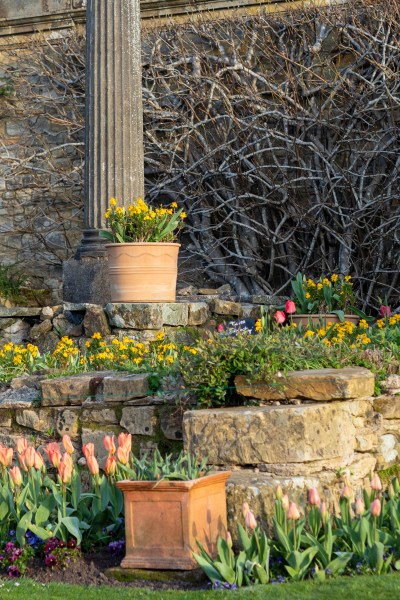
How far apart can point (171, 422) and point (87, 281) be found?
3.83m

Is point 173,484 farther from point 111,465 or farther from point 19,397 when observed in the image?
point 19,397

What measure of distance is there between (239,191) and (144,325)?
408 cm

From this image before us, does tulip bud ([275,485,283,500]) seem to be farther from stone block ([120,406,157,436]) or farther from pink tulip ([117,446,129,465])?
stone block ([120,406,157,436])

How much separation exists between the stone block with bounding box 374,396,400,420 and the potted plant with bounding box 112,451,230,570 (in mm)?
1062

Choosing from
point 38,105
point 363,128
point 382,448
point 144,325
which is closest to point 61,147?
point 38,105

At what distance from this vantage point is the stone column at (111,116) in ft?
28.1

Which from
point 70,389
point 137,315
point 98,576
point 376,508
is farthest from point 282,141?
point 376,508

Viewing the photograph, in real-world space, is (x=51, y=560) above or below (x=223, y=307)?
below

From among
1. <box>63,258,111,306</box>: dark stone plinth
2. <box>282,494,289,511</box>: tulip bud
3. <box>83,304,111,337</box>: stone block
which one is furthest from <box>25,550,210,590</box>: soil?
<box>63,258,111,306</box>: dark stone plinth

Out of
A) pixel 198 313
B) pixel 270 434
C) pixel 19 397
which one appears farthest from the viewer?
pixel 198 313

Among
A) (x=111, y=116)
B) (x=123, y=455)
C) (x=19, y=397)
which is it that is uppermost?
(x=111, y=116)

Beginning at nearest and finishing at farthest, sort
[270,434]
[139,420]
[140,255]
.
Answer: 1. [270,434]
2. [139,420]
3. [140,255]

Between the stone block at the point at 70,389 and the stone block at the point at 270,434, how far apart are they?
100 cm

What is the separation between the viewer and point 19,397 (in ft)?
18.4
